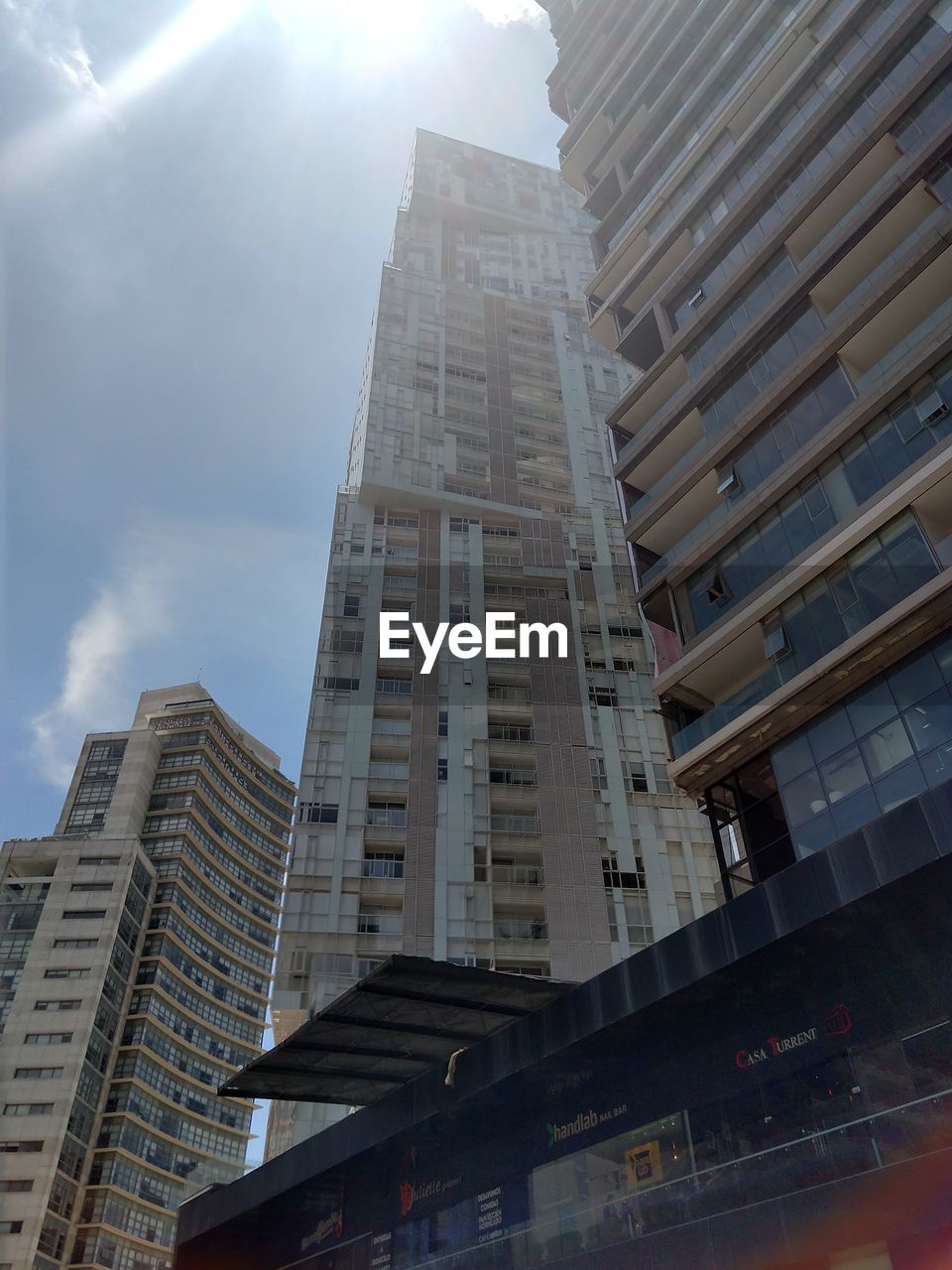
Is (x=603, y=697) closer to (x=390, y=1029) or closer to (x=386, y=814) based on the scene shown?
(x=386, y=814)

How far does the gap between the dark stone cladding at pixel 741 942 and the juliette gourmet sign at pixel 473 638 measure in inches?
1013

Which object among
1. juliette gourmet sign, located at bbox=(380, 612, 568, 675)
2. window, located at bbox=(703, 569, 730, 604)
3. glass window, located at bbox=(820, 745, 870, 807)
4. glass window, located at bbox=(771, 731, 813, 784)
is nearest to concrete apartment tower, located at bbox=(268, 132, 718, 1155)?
juliette gourmet sign, located at bbox=(380, 612, 568, 675)

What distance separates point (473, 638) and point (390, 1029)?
27331 mm

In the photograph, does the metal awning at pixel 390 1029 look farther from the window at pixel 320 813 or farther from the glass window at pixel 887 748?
→ the window at pixel 320 813

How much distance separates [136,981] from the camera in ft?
249

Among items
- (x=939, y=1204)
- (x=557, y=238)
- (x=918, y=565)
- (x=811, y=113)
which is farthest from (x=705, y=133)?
(x=557, y=238)

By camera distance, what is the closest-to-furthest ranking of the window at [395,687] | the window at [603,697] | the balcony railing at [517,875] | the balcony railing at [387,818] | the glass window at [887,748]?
1. the glass window at [887,748]
2. the balcony railing at [517,875]
3. the balcony railing at [387,818]
4. the window at [395,687]
5. the window at [603,697]

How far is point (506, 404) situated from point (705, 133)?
27.6 metres

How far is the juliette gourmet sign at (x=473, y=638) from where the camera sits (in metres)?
47.0

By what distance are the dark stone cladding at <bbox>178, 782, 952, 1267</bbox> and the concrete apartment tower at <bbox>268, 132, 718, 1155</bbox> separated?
1517cm

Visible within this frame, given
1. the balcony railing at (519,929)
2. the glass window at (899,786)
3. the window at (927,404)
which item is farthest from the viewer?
Result: the balcony railing at (519,929)

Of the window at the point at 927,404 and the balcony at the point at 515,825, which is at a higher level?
the balcony at the point at 515,825

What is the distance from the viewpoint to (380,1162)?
24.3 m

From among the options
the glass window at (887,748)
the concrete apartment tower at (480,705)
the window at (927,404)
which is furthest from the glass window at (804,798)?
the concrete apartment tower at (480,705)
